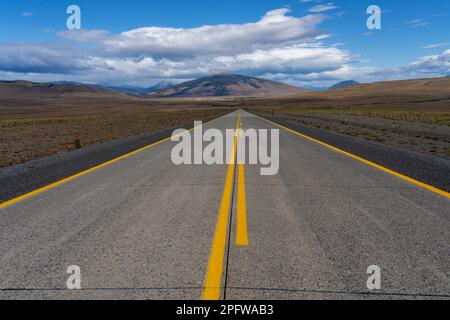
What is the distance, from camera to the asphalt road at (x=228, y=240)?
10.6ft

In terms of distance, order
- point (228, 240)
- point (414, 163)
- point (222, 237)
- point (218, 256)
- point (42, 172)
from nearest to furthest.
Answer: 1. point (218, 256)
2. point (228, 240)
3. point (222, 237)
4. point (42, 172)
5. point (414, 163)

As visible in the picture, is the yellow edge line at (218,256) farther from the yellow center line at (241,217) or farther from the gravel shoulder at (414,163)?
the gravel shoulder at (414,163)

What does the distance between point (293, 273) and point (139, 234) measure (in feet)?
6.96

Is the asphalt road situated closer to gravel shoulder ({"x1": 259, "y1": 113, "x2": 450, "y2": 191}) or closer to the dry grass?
gravel shoulder ({"x1": 259, "y1": 113, "x2": 450, "y2": 191})

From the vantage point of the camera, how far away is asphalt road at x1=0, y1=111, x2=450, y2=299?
323cm

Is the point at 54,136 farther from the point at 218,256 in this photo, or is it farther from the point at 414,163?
the point at 218,256

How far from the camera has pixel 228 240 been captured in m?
4.36

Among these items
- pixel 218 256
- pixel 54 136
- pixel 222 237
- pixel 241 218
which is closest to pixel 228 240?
pixel 222 237

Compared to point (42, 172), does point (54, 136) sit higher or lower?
higher

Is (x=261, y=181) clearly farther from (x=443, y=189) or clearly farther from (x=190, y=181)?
(x=443, y=189)

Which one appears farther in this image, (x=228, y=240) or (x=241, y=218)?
(x=241, y=218)

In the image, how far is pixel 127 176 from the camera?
8.68m

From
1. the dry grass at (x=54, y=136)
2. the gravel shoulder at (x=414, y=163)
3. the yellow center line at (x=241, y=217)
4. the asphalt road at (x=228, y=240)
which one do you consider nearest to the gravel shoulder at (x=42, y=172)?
the asphalt road at (x=228, y=240)
